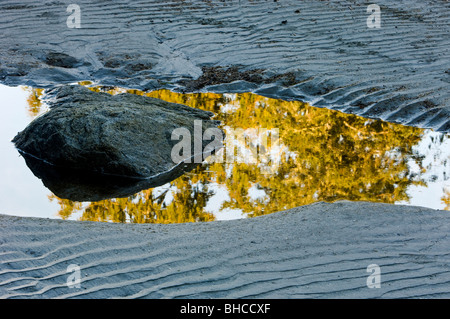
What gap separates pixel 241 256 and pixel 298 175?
187cm

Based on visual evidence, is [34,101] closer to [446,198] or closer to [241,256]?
[241,256]

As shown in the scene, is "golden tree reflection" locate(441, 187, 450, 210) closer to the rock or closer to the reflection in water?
the reflection in water

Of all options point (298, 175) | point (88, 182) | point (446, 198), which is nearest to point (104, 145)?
point (88, 182)

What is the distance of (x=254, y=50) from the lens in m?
8.45

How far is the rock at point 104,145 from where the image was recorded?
18.7 feet

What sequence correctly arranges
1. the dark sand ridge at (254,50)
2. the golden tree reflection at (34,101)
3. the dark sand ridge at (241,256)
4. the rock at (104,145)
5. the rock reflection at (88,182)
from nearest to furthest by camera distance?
the dark sand ridge at (241,256)
the rock reflection at (88,182)
the rock at (104,145)
the golden tree reflection at (34,101)
the dark sand ridge at (254,50)

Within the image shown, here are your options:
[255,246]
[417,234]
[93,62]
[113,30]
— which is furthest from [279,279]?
[113,30]

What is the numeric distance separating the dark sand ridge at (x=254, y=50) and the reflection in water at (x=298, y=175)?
49 centimetres

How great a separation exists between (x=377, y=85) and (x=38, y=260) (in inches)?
198

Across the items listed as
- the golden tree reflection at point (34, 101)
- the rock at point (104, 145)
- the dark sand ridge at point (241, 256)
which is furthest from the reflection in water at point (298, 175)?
the golden tree reflection at point (34, 101)

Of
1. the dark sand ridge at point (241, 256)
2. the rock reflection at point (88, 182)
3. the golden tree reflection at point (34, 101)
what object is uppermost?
the golden tree reflection at point (34, 101)

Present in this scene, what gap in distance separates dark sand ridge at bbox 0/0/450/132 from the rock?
64.1 inches

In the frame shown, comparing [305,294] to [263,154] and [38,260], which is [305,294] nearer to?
[38,260]

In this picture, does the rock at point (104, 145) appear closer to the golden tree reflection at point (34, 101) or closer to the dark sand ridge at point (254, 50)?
the golden tree reflection at point (34, 101)
